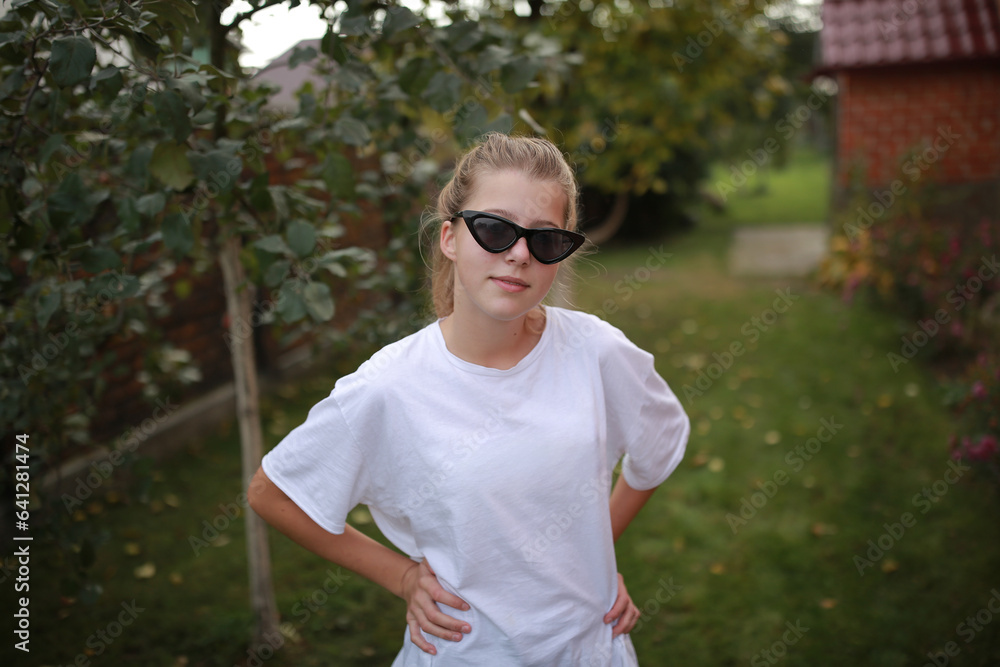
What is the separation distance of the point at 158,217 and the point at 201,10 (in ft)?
2.24

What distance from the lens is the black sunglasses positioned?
140 centimetres

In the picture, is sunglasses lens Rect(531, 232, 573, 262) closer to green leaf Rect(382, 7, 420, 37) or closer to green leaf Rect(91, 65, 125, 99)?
green leaf Rect(382, 7, 420, 37)

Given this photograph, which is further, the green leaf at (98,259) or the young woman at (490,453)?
the green leaf at (98,259)

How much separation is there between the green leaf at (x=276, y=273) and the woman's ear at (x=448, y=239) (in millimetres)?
537

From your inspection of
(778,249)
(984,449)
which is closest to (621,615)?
(984,449)

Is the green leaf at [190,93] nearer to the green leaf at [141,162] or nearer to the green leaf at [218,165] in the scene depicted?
the green leaf at [218,165]

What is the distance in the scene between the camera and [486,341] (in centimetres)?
149

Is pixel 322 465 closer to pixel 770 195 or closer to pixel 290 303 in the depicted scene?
pixel 290 303

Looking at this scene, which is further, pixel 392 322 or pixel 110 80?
pixel 392 322

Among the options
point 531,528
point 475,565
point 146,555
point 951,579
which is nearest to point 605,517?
point 531,528

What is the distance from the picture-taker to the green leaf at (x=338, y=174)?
80.4 inches

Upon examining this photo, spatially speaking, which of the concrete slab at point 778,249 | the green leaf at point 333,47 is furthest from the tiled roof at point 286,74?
the concrete slab at point 778,249

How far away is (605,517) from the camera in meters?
1.52

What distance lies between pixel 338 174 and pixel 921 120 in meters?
7.39
